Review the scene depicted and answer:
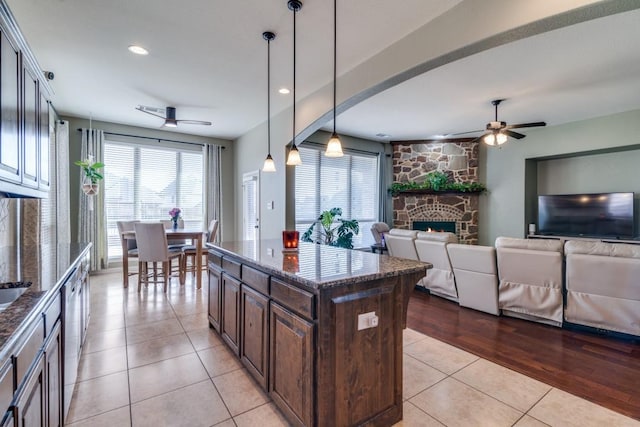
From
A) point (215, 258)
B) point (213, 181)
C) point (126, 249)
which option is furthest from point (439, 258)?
point (213, 181)

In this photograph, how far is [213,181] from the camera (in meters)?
6.59

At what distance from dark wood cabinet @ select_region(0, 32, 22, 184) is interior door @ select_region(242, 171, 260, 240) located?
3.87 m

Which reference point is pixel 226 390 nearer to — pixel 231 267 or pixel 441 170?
pixel 231 267

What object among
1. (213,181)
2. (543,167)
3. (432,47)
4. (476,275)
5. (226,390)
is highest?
(432,47)

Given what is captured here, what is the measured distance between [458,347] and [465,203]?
486cm

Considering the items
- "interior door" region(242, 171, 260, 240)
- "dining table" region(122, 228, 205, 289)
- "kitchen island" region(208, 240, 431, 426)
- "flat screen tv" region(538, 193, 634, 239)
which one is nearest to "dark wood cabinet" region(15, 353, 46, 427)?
"kitchen island" region(208, 240, 431, 426)

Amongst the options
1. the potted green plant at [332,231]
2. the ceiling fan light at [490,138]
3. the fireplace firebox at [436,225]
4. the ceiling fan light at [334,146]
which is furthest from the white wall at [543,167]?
the ceiling fan light at [334,146]

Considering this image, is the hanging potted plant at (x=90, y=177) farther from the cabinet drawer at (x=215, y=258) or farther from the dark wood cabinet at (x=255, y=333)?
the dark wood cabinet at (x=255, y=333)

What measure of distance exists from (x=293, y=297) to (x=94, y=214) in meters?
5.34

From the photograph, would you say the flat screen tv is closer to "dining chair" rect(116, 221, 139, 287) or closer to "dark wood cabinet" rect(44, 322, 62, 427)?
"dark wood cabinet" rect(44, 322, 62, 427)

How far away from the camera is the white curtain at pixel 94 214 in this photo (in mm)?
5316

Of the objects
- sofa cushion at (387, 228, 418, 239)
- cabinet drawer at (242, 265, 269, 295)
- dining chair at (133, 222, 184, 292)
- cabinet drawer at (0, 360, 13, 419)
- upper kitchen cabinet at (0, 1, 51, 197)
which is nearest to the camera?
cabinet drawer at (0, 360, 13, 419)

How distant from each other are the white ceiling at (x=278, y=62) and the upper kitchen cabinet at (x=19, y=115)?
72 centimetres

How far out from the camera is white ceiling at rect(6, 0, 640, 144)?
2.51 metres
